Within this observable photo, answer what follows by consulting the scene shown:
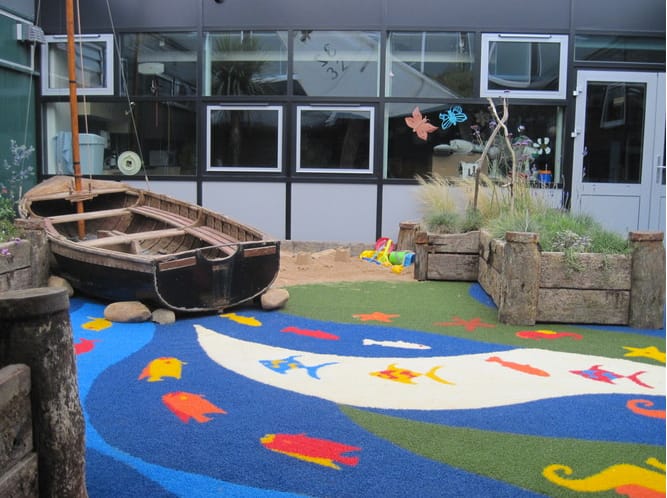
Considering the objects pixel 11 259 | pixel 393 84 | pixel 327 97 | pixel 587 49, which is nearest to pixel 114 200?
pixel 11 259

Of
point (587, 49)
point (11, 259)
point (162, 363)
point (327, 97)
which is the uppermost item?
point (587, 49)

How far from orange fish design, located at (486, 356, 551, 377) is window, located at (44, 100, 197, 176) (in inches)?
223

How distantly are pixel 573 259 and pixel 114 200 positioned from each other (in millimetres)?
4818

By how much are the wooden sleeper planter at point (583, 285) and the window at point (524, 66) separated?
4000 millimetres

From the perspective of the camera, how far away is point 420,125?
8.40 metres

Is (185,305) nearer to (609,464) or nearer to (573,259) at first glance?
(573,259)

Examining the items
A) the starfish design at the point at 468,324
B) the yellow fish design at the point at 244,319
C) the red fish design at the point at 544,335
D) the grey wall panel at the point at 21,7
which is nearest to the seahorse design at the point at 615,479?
the red fish design at the point at 544,335

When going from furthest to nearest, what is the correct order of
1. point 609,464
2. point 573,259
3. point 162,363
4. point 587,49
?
point 587,49 < point 573,259 < point 162,363 < point 609,464

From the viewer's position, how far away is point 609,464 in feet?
8.43

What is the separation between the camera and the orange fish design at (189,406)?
9.88 feet

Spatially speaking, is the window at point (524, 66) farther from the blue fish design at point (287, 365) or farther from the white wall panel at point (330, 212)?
the blue fish design at point (287, 365)

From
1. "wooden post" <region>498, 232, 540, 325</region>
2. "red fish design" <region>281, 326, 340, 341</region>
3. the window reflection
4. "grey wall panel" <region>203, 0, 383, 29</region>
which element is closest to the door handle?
the window reflection

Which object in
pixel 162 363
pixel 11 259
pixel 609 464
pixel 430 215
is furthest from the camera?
pixel 430 215

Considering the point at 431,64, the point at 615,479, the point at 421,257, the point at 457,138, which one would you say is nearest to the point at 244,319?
the point at 421,257
